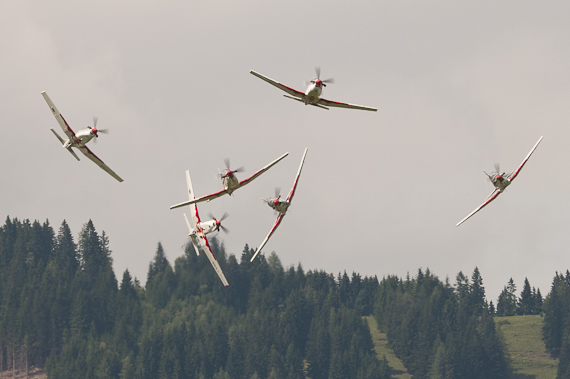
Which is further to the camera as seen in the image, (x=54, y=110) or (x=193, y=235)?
(x=193, y=235)

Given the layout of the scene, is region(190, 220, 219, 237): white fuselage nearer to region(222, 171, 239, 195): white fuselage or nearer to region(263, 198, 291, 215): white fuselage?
region(263, 198, 291, 215): white fuselage

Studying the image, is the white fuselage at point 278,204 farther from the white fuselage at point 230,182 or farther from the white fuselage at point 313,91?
the white fuselage at point 313,91

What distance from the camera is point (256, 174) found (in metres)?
138

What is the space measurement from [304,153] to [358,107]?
27.4 metres

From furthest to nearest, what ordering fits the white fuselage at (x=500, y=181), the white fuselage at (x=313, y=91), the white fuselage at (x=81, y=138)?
the white fuselage at (x=500, y=181) < the white fuselage at (x=81, y=138) < the white fuselage at (x=313, y=91)

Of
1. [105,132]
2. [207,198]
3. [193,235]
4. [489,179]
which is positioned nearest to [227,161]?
[207,198]

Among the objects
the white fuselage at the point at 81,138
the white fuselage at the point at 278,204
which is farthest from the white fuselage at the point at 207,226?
the white fuselage at the point at 81,138

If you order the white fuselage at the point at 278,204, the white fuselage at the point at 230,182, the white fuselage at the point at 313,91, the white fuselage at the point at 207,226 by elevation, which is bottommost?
the white fuselage at the point at 278,204

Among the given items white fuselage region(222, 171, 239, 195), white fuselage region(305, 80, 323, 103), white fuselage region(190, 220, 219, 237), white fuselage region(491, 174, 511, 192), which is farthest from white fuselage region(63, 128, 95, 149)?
white fuselage region(190, 220, 219, 237)

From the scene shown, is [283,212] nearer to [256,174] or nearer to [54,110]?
[256,174]

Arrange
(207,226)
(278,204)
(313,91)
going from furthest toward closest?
(207,226), (278,204), (313,91)

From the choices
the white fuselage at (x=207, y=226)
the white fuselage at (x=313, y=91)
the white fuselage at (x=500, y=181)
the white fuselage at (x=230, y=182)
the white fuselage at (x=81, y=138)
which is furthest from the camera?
the white fuselage at (x=207, y=226)

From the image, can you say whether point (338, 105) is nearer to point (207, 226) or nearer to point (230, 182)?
point (230, 182)

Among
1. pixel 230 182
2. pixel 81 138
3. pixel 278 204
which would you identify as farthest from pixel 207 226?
pixel 81 138
